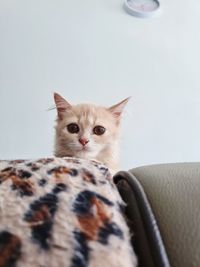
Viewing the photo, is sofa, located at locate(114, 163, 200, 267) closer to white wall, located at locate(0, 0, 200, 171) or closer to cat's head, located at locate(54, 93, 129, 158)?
cat's head, located at locate(54, 93, 129, 158)

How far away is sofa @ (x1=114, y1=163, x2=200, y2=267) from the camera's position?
0.34 m

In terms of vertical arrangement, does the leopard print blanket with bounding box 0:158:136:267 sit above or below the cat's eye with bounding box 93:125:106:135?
below

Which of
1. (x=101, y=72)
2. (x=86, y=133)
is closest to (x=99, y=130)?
(x=86, y=133)

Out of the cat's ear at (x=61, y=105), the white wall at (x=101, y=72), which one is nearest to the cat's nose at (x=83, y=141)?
the cat's ear at (x=61, y=105)

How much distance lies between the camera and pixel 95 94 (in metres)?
1.50

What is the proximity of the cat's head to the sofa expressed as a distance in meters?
0.55

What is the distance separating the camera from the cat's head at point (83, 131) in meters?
0.98

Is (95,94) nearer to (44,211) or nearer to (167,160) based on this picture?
(167,160)

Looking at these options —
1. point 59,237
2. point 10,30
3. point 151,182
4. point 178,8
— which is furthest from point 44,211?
point 178,8

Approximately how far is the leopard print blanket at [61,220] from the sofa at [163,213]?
2 cm

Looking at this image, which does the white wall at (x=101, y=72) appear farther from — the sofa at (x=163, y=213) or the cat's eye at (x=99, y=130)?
the sofa at (x=163, y=213)

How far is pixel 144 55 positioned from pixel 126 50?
3.5 inches

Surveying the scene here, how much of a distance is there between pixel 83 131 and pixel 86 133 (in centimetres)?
1

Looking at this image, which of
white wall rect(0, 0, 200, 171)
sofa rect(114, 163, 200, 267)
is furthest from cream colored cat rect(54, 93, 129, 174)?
sofa rect(114, 163, 200, 267)
